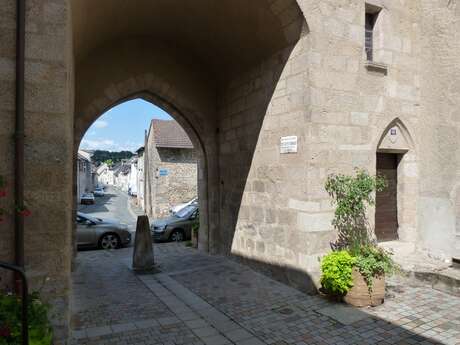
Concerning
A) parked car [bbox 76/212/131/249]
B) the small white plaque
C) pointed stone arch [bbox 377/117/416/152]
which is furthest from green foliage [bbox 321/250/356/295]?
parked car [bbox 76/212/131/249]

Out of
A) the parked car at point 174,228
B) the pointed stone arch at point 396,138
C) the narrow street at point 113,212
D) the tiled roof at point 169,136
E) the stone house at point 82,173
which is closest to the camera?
the pointed stone arch at point 396,138

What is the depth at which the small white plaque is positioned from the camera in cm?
532

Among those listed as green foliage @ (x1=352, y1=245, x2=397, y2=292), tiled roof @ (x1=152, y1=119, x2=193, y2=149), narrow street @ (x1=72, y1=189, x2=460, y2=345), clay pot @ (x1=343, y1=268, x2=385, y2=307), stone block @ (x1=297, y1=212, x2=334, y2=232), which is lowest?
narrow street @ (x1=72, y1=189, x2=460, y2=345)

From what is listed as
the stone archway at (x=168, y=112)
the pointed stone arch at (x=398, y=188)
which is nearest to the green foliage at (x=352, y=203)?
the pointed stone arch at (x=398, y=188)

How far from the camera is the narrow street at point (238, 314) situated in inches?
149

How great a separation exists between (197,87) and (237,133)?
5.06ft

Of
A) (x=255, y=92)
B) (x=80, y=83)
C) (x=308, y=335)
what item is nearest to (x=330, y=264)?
(x=308, y=335)

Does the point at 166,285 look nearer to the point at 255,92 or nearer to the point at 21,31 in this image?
the point at 255,92

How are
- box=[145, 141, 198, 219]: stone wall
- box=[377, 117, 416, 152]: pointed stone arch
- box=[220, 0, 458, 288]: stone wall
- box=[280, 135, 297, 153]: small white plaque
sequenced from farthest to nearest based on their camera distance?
box=[145, 141, 198, 219]: stone wall < box=[377, 117, 416, 152]: pointed stone arch < box=[280, 135, 297, 153]: small white plaque < box=[220, 0, 458, 288]: stone wall

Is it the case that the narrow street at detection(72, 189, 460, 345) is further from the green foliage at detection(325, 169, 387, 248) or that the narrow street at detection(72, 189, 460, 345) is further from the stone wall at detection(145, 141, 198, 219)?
the stone wall at detection(145, 141, 198, 219)

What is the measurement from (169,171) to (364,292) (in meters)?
15.7

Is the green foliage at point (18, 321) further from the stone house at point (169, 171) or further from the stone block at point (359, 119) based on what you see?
the stone house at point (169, 171)

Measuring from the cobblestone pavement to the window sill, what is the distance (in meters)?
3.22

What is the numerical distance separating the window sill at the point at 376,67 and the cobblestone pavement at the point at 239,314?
3.22m
